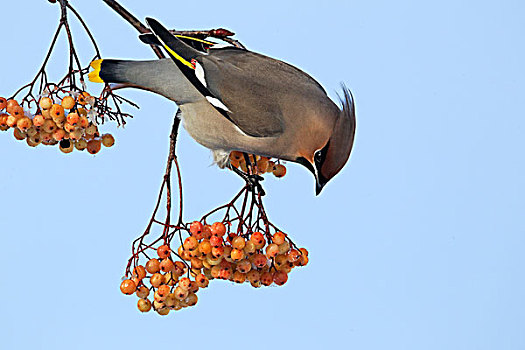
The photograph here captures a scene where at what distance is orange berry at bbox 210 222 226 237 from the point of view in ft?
3.11

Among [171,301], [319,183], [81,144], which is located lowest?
[171,301]

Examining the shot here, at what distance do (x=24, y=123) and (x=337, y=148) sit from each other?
0.46 m

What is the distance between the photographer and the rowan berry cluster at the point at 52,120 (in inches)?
38.0

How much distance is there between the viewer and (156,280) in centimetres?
95

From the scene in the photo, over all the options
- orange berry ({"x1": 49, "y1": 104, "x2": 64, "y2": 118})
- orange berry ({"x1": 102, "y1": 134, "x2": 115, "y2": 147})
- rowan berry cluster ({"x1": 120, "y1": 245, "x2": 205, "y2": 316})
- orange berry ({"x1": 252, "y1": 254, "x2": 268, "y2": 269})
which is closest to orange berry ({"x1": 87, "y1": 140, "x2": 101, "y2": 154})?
orange berry ({"x1": 102, "y1": 134, "x2": 115, "y2": 147})

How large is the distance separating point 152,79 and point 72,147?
0.16 m

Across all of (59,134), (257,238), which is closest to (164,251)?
(257,238)

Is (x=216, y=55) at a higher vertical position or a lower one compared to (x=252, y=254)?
higher

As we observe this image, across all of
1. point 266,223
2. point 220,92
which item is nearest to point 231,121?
point 220,92

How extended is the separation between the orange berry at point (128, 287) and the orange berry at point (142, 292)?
0.5 inches

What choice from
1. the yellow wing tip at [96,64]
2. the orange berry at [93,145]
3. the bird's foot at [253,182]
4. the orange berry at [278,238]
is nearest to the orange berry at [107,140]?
the orange berry at [93,145]

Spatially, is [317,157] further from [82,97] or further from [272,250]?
[82,97]

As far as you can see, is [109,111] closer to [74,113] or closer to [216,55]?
[74,113]

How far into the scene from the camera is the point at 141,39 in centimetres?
102
